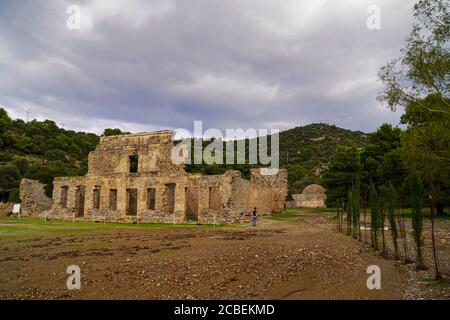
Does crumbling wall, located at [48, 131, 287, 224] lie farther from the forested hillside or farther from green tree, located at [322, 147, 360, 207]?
the forested hillside

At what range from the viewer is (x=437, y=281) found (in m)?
9.04

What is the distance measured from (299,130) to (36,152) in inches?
2847

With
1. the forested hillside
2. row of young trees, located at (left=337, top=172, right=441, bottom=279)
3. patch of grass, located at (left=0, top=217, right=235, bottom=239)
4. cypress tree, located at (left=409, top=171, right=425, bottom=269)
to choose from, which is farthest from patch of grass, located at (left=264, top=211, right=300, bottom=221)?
cypress tree, located at (left=409, top=171, right=425, bottom=269)

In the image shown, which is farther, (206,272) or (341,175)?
(341,175)

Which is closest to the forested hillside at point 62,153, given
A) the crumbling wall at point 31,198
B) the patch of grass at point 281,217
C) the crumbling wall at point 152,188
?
the crumbling wall at point 31,198

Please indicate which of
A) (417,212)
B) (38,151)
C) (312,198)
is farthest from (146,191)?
(38,151)

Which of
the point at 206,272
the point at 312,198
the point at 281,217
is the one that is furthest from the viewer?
the point at 312,198

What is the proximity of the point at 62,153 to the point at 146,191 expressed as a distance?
42006 millimetres

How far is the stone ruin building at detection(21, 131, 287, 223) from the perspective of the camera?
2973cm

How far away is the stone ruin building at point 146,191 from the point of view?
97.6 ft

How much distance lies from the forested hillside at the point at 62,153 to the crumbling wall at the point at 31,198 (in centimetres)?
825

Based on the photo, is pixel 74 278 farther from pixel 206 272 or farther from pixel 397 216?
pixel 397 216

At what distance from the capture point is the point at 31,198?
117 feet

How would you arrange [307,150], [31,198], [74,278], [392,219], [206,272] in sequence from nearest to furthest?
[74,278] → [206,272] → [392,219] → [31,198] → [307,150]
